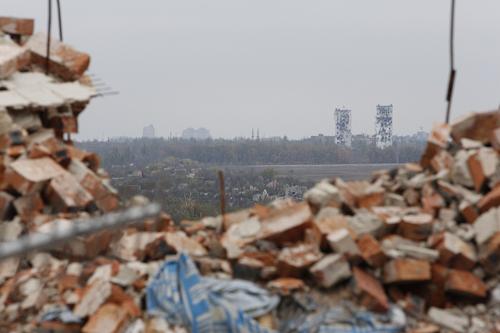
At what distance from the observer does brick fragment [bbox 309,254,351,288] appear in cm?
567

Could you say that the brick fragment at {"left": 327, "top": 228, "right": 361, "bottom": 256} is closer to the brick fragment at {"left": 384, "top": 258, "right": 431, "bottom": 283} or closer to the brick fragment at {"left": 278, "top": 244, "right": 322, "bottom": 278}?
the brick fragment at {"left": 278, "top": 244, "right": 322, "bottom": 278}

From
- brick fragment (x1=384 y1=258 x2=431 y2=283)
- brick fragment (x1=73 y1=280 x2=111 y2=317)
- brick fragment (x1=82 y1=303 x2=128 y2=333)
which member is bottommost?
brick fragment (x1=82 y1=303 x2=128 y2=333)

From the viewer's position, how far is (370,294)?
555 cm

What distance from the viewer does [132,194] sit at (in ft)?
22.5

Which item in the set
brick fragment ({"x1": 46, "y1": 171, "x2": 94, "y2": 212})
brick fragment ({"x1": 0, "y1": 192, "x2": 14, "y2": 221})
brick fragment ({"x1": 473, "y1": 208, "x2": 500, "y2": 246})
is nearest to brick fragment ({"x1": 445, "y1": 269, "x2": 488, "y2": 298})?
brick fragment ({"x1": 473, "y1": 208, "x2": 500, "y2": 246})

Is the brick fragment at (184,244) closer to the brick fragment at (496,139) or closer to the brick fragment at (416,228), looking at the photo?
the brick fragment at (416,228)

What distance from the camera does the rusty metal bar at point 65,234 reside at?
2307mm

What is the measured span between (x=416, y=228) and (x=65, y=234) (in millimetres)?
4883

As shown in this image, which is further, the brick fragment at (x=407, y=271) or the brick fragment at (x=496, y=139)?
the brick fragment at (x=496, y=139)

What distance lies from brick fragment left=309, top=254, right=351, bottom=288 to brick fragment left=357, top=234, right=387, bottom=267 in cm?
29

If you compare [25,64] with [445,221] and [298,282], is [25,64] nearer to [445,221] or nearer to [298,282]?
[298,282]

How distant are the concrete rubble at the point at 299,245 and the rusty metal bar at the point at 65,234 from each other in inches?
115

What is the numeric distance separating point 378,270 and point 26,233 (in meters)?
4.64

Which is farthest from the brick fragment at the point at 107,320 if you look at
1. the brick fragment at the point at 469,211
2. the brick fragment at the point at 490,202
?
the brick fragment at the point at 490,202
